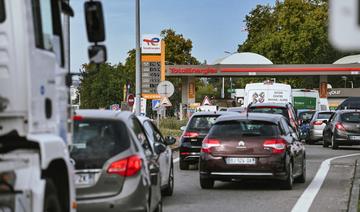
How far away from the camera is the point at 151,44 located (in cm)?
3581

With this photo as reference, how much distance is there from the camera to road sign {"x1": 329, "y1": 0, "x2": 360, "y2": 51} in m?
3.41

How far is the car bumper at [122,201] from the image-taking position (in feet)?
28.9

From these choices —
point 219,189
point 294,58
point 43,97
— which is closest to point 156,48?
point 219,189

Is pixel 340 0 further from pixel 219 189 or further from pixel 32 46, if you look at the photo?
pixel 219 189

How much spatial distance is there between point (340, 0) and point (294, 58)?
75720mm

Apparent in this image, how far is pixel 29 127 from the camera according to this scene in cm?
605

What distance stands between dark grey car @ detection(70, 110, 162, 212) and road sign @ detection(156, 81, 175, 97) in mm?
23439

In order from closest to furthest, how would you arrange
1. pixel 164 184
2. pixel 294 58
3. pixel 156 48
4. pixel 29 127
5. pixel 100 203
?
1. pixel 29 127
2. pixel 100 203
3. pixel 164 184
4. pixel 156 48
5. pixel 294 58

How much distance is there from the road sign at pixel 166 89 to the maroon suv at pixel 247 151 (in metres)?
17.8

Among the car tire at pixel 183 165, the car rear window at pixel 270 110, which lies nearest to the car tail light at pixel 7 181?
the car tire at pixel 183 165

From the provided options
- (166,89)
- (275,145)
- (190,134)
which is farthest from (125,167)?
(166,89)

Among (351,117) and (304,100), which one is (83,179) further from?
(304,100)

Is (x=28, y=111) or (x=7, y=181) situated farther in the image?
(x=28, y=111)

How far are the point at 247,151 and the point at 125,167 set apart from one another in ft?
19.9
